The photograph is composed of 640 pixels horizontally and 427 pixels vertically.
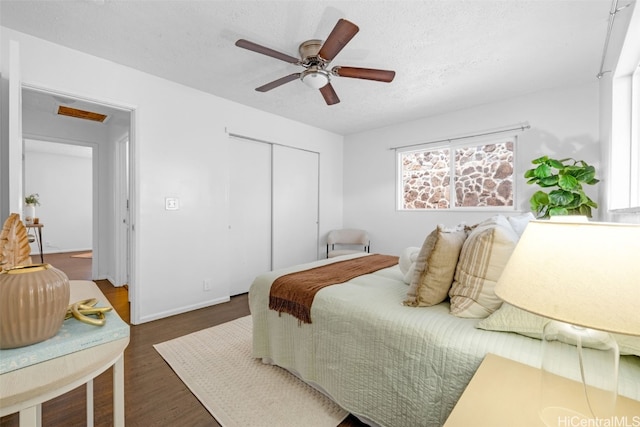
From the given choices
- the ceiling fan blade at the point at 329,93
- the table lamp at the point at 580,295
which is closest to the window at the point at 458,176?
the ceiling fan blade at the point at 329,93

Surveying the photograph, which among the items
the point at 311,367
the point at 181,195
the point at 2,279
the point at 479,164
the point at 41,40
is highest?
the point at 41,40

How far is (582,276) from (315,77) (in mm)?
2184

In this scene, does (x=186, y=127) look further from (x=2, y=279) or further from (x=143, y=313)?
(x=2, y=279)

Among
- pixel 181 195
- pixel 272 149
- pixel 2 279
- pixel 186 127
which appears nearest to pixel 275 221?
pixel 272 149

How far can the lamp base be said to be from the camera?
2.11 ft

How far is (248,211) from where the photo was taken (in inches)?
150

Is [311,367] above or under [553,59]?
under

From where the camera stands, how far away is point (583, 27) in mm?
2043

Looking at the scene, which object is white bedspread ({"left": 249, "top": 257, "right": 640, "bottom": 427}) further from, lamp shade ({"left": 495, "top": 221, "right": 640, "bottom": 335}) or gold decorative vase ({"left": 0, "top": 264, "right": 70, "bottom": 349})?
gold decorative vase ({"left": 0, "top": 264, "right": 70, "bottom": 349})

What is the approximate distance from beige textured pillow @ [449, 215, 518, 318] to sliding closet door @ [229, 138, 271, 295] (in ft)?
9.56

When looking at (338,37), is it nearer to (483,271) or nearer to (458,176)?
(483,271)

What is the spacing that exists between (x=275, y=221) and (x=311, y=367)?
2.63 m

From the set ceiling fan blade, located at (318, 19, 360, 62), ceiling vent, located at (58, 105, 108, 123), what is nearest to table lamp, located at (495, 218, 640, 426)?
ceiling fan blade, located at (318, 19, 360, 62)

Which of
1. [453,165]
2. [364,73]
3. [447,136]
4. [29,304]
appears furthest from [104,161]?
[453,165]
